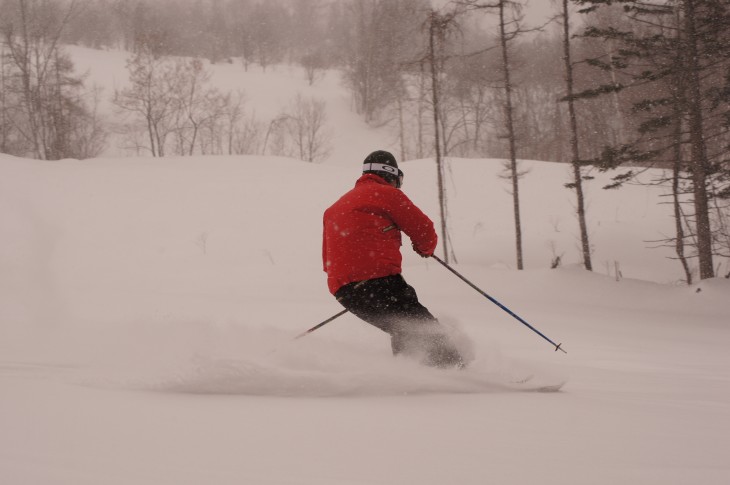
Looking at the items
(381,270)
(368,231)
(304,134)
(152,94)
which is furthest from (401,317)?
(304,134)

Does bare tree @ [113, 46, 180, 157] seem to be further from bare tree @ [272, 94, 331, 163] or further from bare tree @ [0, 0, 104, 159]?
bare tree @ [272, 94, 331, 163]

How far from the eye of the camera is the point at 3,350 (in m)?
4.33

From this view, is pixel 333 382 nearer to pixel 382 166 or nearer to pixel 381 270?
pixel 381 270

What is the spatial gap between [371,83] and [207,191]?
1061 inches

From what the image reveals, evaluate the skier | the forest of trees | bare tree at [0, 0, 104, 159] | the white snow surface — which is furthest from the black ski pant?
bare tree at [0, 0, 104, 159]

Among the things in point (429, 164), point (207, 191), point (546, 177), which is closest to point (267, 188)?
point (207, 191)

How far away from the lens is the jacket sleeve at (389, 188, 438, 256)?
13.3 ft

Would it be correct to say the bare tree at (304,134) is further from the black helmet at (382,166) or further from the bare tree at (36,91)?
the black helmet at (382,166)

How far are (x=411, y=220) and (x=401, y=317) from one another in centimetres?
78

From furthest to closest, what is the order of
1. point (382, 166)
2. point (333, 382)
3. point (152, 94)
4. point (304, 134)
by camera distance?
point (304, 134), point (152, 94), point (382, 166), point (333, 382)

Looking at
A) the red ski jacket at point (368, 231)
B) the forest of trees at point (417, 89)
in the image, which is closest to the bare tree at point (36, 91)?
the forest of trees at point (417, 89)

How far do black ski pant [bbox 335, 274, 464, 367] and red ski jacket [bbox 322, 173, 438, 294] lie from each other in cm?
9

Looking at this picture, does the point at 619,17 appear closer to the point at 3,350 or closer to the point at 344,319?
the point at 344,319

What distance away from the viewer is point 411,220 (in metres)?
4.08
